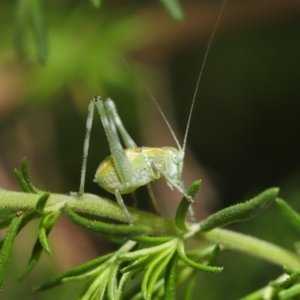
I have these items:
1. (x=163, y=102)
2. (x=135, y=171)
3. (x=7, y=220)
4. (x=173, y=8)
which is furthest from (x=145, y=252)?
(x=163, y=102)

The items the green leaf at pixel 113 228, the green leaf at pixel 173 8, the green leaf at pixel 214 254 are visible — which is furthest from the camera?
the green leaf at pixel 173 8

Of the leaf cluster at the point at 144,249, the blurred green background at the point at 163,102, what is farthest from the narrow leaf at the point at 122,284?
the blurred green background at the point at 163,102

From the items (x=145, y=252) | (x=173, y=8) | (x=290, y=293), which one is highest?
(x=173, y=8)

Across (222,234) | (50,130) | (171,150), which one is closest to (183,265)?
(222,234)

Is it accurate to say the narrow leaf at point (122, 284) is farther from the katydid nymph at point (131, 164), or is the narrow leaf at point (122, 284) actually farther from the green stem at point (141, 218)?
the katydid nymph at point (131, 164)

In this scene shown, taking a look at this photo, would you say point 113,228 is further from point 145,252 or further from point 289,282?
point 289,282
